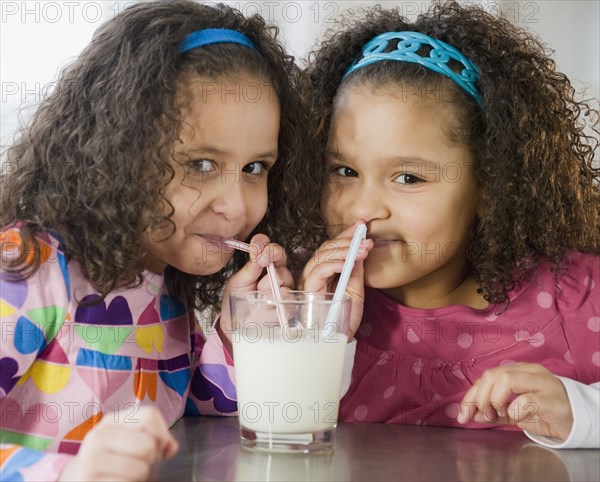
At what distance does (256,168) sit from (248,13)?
0.79 m

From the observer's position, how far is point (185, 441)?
999 millimetres

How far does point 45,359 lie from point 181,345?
0.24 m

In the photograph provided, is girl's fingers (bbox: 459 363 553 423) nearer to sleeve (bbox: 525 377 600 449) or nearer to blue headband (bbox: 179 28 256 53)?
sleeve (bbox: 525 377 600 449)

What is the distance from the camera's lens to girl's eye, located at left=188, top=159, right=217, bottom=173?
1.12 meters

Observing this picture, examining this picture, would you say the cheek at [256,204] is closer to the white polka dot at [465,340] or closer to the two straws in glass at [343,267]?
the two straws in glass at [343,267]

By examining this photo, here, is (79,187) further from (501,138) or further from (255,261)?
(501,138)

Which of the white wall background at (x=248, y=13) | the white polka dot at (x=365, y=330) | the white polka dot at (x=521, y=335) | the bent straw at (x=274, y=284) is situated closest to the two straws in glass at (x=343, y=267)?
the bent straw at (x=274, y=284)

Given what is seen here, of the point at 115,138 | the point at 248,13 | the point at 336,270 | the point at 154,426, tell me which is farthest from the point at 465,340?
the point at 248,13

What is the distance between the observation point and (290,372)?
94cm

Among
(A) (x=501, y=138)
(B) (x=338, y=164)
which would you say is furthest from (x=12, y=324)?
(A) (x=501, y=138)

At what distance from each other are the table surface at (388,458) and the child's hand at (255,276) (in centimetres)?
20

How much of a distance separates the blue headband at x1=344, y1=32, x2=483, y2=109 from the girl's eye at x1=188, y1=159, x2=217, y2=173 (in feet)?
1.21

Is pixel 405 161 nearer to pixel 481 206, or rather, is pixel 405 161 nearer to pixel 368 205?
pixel 368 205

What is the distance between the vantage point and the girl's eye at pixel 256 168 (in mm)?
1198
